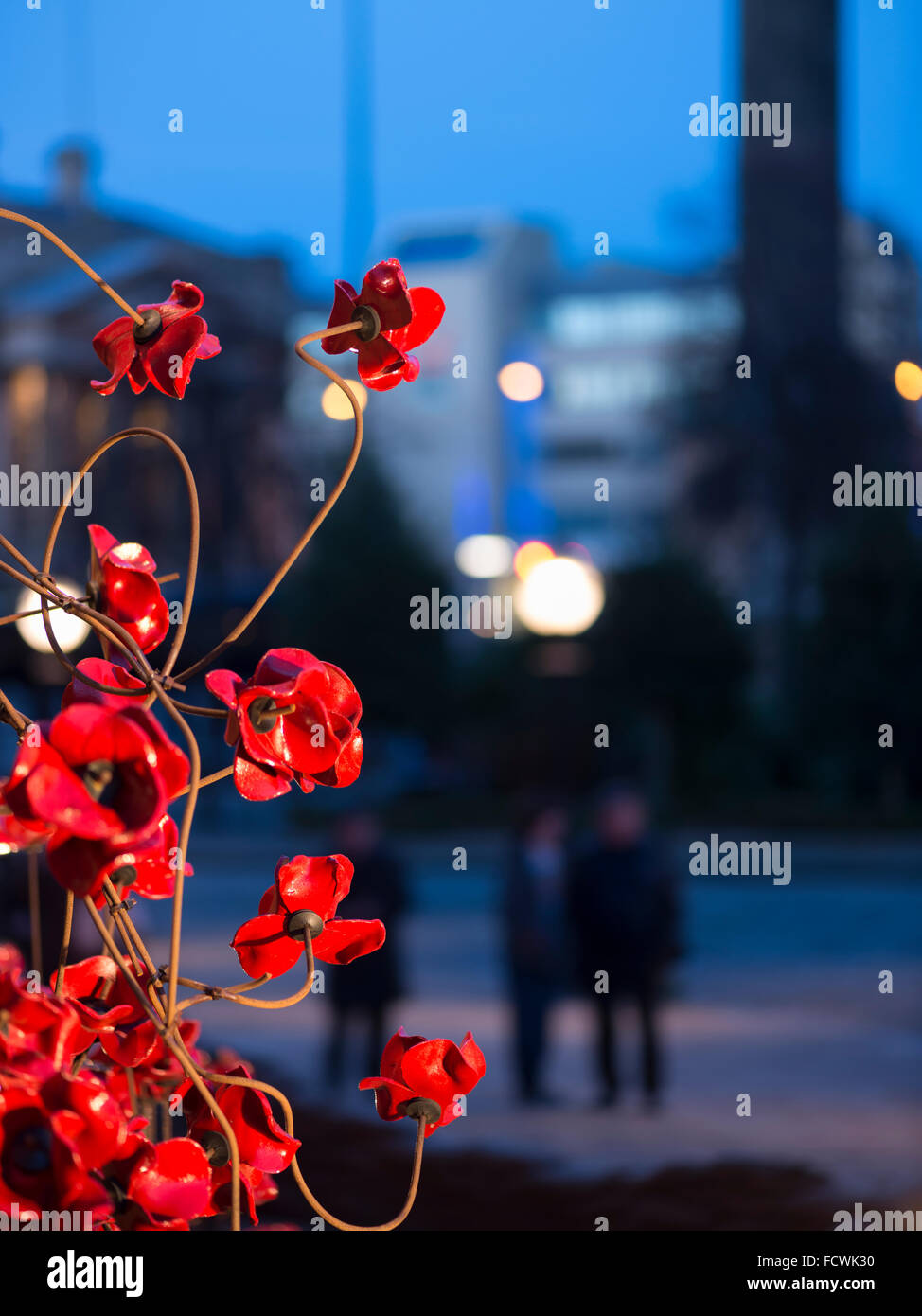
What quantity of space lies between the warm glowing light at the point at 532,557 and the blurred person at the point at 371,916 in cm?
142

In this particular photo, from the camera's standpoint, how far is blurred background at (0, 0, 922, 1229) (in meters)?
5.74

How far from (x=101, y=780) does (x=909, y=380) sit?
15533mm

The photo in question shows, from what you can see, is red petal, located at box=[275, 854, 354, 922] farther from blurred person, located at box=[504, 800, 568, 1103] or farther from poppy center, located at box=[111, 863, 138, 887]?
blurred person, located at box=[504, 800, 568, 1103]

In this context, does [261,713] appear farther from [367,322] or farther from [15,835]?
[367,322]

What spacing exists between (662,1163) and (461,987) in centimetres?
537

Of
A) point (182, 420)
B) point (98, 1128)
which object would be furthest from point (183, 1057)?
point (182, 420)

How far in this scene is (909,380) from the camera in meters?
15.1

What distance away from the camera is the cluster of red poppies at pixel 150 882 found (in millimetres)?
604

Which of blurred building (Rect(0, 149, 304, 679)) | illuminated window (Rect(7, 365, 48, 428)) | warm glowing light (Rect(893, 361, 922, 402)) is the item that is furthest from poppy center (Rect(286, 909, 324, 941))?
illuminated window (Rect(7, 365, 48, 428))

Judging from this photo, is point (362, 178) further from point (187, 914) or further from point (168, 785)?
point (168, 785)

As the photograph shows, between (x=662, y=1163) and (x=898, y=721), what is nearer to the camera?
(x=662, y=1163)

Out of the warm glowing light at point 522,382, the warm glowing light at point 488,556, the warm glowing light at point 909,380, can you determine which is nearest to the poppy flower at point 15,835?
the warm glowing light at point 488,556

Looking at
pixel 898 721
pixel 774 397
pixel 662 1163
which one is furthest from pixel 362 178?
pixel 898 721

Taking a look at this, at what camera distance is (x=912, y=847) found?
709 inches
